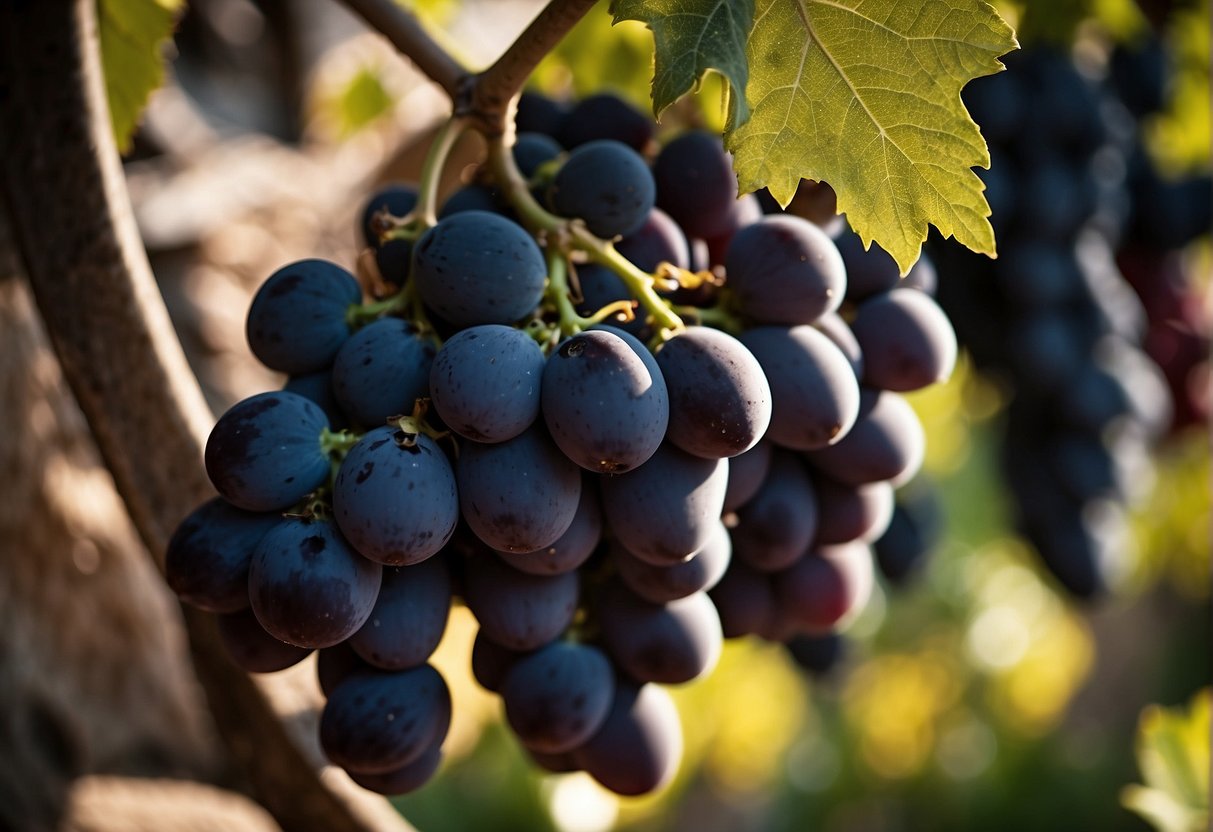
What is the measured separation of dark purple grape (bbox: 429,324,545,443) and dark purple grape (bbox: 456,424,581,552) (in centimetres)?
1

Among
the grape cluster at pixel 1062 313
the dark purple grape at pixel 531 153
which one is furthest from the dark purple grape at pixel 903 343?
the grape cluster at pixel 1062 313

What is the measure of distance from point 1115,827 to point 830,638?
173 centimetres

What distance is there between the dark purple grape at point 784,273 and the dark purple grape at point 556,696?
212 millimetres

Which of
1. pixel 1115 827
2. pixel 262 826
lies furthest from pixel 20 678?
pixel 1115 827

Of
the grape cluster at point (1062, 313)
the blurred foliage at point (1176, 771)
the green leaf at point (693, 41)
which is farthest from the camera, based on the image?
the grape cluster at point (1062, 313)

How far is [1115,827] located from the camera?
2.29 metres

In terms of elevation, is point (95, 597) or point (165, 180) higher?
point (165, 180)

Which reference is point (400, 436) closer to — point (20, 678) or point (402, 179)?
point (20, 678)

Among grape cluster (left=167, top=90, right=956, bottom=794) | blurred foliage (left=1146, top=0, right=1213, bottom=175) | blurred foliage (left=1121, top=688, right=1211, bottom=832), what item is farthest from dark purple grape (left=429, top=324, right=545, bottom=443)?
blurred foliage (left=1146, top=0, right=1213, bottom=175)

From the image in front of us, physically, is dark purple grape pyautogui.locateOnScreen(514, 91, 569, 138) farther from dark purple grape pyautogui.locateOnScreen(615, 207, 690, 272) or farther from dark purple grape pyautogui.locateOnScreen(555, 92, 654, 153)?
dark purple grape pyautogui.locateOnScreen(615, 207, 690, 272)

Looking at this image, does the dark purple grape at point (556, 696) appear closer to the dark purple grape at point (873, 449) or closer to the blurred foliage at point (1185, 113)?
the dark purple grape at point (873, 449)

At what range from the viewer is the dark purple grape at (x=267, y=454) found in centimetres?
48

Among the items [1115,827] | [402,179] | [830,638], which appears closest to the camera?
[830,638]

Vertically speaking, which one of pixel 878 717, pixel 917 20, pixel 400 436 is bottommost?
pixel 878 717
